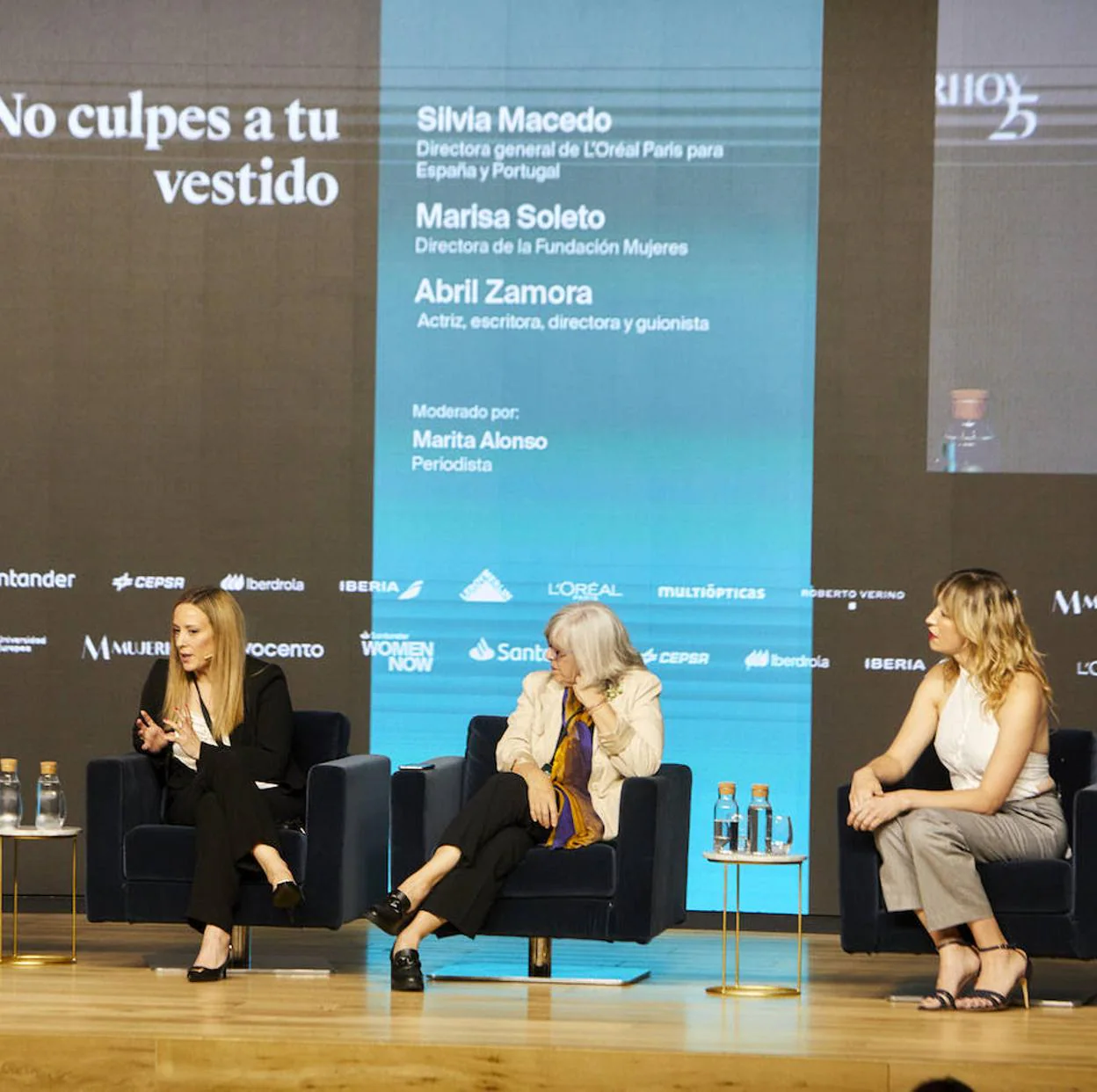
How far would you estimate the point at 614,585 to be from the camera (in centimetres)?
640

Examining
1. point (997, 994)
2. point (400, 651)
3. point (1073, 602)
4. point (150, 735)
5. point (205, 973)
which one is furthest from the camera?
point (400, 651)

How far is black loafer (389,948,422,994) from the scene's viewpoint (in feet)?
16.4

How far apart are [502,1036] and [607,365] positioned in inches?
106

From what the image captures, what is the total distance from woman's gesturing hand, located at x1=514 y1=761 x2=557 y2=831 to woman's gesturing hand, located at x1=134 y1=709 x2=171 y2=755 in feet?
3.28

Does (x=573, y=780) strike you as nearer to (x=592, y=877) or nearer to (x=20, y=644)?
(x=592, y=877)

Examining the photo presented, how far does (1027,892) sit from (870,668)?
5.19ft

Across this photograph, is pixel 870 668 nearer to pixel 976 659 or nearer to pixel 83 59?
pixel 976 659

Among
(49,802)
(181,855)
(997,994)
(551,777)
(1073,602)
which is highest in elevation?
(1073,602)

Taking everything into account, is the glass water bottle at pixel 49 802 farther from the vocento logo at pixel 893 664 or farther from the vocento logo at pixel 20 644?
the vocento logo at pixel 893 664

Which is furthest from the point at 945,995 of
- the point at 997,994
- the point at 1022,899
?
the point at 1022,899

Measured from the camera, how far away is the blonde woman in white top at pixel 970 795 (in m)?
4.77

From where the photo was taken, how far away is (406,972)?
16.4ft

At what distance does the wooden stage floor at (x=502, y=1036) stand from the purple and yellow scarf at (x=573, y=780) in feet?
1.32

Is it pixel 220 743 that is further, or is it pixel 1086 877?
pixel 220 743
